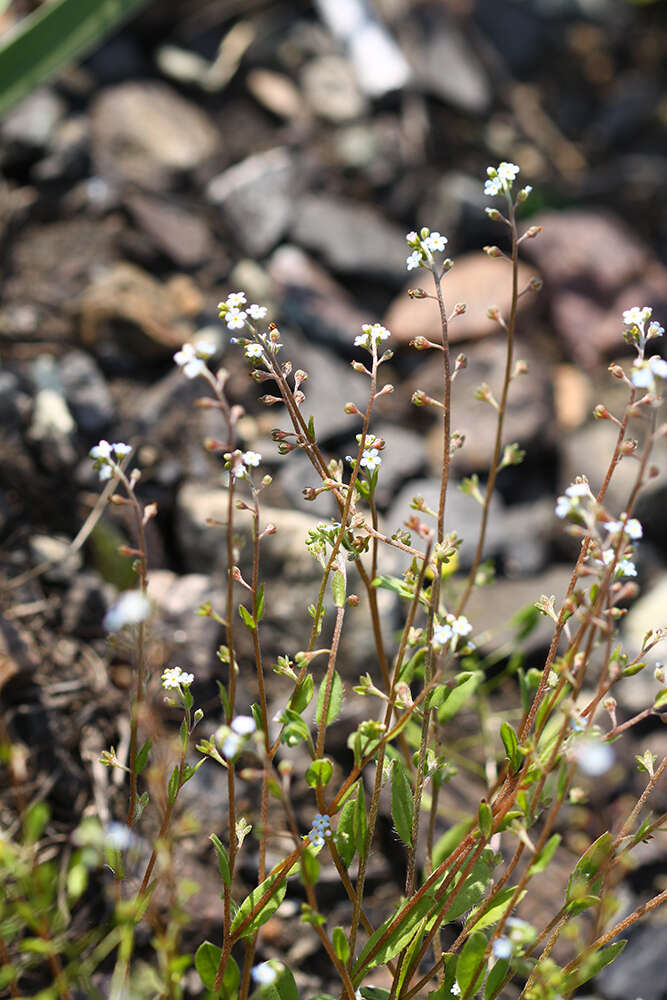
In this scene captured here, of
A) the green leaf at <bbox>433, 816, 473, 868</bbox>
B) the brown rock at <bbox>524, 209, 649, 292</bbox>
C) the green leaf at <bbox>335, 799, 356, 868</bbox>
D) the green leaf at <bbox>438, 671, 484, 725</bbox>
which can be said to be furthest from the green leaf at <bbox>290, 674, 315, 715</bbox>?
the brown rock at <bbox>524, 209, 649, 292</bbox>

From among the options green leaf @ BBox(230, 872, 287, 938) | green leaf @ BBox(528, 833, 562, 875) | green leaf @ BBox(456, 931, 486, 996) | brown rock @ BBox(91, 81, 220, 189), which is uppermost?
brown rock @ BBox(91, 81, 220, 189)

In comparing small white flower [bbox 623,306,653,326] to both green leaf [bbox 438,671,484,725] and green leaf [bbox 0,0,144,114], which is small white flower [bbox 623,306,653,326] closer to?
green leaf [bbox 438,671,484,725]

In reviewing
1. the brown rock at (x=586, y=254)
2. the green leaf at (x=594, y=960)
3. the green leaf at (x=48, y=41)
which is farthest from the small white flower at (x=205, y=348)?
the brown rock at (x=586, y=254)

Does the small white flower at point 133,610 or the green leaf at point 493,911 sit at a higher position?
the small white flower at point 133,610

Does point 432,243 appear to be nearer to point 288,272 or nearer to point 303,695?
point 303,695

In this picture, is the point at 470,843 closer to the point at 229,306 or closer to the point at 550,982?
the point at 550,982

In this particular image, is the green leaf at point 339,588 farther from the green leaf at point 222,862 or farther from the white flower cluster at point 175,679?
the green leaf at point 222,862

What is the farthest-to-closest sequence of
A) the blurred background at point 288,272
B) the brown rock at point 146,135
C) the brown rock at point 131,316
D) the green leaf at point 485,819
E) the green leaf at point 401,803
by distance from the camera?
1. the brown rock at point 146,135
2. the brown rock at point 131,316
3. the blurred background at point 288,272
4. the green leaf at point 401,803
5. the green leaf at point 485,819
